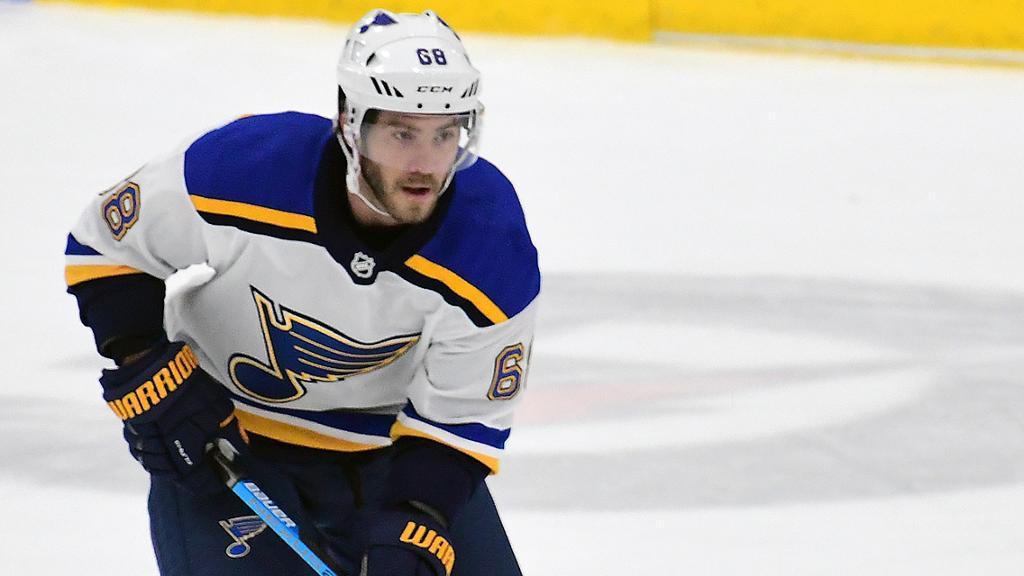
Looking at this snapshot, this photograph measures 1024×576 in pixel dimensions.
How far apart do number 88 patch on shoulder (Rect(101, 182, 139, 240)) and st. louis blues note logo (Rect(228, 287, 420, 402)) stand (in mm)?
208

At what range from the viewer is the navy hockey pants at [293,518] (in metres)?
2.44

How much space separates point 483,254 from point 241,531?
21.9 inches

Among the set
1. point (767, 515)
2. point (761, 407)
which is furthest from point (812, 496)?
point (761, 407)

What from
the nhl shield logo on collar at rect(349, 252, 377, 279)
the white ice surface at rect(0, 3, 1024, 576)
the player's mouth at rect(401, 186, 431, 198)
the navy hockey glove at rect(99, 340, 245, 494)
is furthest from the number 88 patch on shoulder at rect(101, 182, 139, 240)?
the white ice surface at rect(0, 3, 1024, 576)

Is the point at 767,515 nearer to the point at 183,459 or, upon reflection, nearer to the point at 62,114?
the point at 183,459

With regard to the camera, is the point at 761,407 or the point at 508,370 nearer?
the point at 508,370

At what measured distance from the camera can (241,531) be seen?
2479mm

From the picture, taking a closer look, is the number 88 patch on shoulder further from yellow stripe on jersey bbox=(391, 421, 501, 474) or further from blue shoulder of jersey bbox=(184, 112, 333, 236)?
yellow stripe on jersey bbox=(391, 421, 501, 474)

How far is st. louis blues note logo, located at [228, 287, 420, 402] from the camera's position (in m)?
2.47

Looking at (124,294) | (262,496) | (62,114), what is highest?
(62,114)

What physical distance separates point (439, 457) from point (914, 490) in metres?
1.37

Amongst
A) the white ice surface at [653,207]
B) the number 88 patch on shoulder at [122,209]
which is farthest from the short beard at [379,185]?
the white ice surface at [653,207]

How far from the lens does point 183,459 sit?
7.89 ft

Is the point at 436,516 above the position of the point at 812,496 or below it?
below
